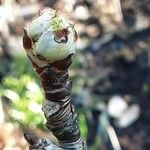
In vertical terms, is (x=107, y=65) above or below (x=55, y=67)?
below

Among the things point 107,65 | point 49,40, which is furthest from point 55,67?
point 107,65

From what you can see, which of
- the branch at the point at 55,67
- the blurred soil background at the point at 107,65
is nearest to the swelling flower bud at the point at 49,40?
the branch at the point at 55,67

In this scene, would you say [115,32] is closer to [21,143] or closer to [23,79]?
[23,79]

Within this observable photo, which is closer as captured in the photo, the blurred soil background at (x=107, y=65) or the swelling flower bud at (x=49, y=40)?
the swelling flower bud at (x=49, y=40)

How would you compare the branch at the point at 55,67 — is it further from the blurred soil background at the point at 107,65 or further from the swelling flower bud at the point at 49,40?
the blurred soil background at the point at 107,65

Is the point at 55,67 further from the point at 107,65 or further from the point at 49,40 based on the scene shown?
the point at 107,65

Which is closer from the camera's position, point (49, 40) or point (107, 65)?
point (49, 40)
